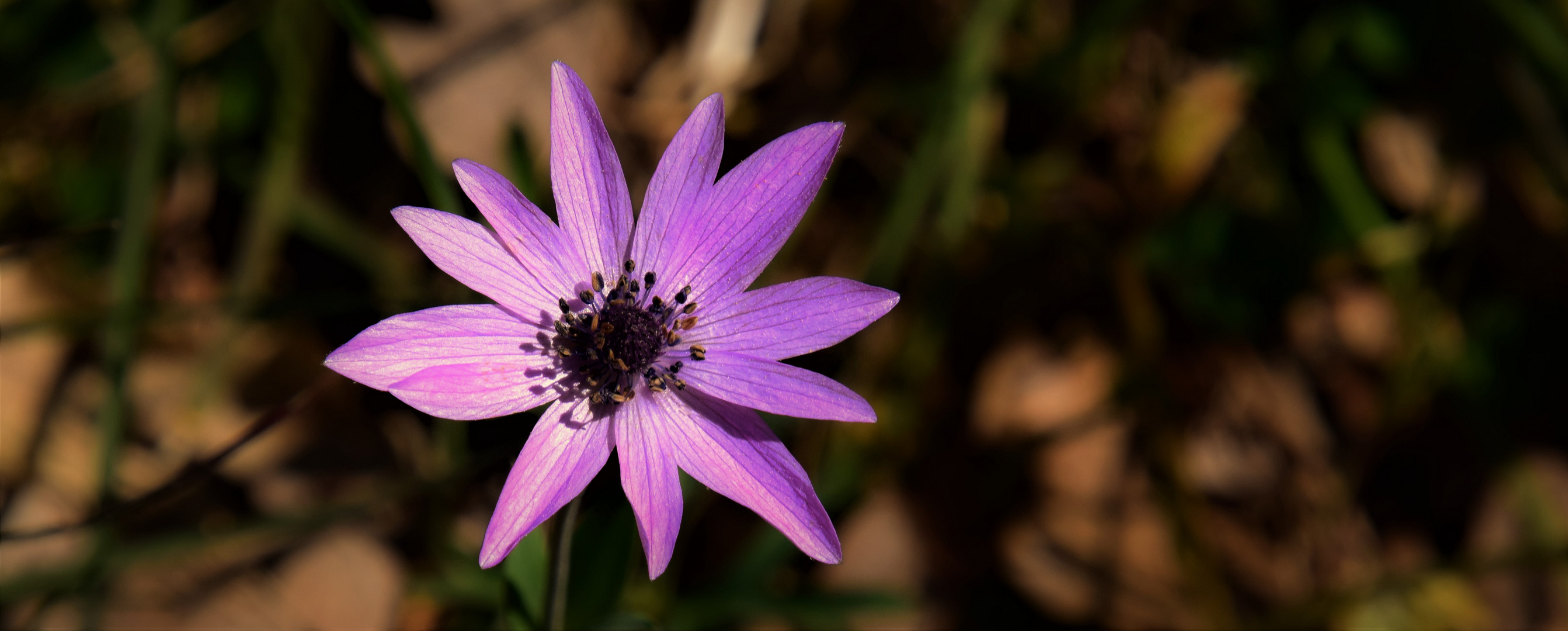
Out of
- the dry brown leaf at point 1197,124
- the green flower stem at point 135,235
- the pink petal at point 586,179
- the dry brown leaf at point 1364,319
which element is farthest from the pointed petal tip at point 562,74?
the dry brown leaf at point 1364,319

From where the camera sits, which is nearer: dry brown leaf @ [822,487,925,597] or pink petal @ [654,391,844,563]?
pink petal @ [654,391,844,563]

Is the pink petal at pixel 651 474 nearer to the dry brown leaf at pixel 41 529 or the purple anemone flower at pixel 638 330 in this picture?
the purple anemone flower at pixel 638 330

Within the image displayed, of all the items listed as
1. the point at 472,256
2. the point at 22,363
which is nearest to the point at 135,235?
the point at 22,363

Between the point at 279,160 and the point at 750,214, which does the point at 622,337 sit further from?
the point at 279,160

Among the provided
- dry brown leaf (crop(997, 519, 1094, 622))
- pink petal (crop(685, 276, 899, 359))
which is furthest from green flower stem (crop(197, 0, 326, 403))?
dry brown leaf (crop(997, 519, 1094, 622))

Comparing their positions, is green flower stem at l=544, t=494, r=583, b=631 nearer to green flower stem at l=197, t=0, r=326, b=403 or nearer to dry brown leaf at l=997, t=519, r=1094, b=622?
green flower stem at l=197, t=0, r=326, b=403

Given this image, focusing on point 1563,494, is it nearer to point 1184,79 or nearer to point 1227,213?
point 1227,213

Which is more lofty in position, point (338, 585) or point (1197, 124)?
point (1197, 124)
